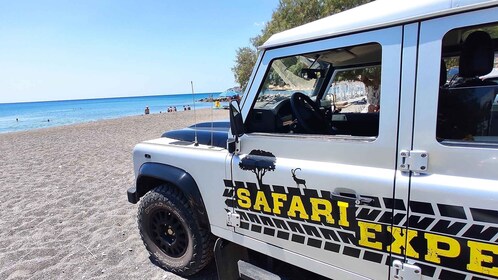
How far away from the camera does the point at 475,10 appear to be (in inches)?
50.0

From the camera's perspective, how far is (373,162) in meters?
1.58

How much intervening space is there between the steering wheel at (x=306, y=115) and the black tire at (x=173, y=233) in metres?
1.25

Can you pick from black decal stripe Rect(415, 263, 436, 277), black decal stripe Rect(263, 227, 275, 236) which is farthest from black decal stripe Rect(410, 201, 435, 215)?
black decal stripe Rect(263, 227, 275, 236)

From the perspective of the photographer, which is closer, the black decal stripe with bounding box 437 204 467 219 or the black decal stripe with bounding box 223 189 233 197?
the black decal stripe with bounding box 437 204 467 219

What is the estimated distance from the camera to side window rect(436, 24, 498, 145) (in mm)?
1419

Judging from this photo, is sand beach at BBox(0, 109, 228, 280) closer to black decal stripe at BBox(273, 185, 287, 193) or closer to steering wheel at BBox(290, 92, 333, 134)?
steering wheel at BBox(290, 92, 333, 134)

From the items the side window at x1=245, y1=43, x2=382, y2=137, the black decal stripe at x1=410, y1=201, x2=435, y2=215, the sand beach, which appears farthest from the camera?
the sand beach

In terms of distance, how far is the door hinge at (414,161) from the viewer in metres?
1.42

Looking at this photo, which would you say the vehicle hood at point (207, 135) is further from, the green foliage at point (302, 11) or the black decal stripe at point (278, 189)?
the green foliage at point (302, 11)

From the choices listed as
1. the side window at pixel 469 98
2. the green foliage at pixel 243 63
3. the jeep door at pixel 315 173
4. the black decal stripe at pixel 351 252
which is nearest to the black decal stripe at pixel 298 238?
the jeep door at pixel 315 173

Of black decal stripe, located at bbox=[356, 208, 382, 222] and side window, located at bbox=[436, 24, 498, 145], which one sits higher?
side window, located at bbox=[436, 24, 498, 145]

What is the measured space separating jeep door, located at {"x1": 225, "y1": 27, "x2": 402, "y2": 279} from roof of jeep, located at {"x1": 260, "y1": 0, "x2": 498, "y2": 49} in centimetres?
5

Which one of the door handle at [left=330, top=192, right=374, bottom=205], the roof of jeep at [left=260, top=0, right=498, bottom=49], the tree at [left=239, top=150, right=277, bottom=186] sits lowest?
the door handle at [left=330, top=192, right=374, bottom=205]

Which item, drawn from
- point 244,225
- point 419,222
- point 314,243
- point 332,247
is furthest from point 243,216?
point 419,222
